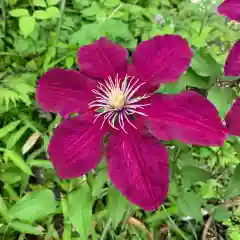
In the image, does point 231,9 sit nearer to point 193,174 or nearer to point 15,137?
point 193,174

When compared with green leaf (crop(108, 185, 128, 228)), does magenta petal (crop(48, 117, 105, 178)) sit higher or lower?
higher

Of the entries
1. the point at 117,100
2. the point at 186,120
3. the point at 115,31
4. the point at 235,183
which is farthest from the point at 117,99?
the point at 115,31

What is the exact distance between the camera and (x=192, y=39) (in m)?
1.09

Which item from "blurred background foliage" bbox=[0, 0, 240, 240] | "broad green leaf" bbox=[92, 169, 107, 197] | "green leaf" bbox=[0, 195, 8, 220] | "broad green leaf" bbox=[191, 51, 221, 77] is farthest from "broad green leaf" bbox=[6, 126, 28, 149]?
"broad green leaf" bbox=[191, 51, 221, 77]

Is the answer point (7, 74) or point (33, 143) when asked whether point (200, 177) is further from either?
point (7, 74)

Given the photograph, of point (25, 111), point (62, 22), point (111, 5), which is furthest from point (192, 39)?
point (25, 111)

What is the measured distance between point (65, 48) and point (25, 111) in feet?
0.65

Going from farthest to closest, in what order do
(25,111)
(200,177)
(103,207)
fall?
(25,111)
(103,207)
(200,177)

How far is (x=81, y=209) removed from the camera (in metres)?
0.67

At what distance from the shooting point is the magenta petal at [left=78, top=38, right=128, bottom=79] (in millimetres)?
633

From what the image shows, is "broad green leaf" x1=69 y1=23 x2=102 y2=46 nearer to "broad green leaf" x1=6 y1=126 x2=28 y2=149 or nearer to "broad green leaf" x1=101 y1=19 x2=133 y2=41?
"broad green leaf" x1=101 y1=19 x2=133 y2=41

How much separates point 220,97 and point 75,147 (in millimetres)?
229

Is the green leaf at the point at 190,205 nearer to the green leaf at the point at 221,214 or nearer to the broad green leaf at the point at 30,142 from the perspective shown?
the green leaf at the point at 221,214

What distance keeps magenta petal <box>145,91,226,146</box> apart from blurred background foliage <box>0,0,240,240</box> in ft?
0.22
